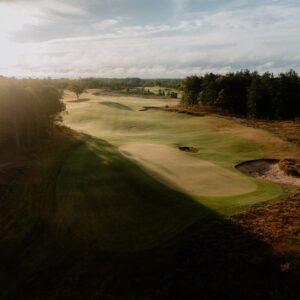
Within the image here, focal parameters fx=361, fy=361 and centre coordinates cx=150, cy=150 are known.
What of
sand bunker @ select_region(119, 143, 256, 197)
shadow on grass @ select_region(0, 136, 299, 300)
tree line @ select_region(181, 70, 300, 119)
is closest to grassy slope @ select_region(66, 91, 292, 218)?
sand bunker @ select_region(119, 143, 256, 197)

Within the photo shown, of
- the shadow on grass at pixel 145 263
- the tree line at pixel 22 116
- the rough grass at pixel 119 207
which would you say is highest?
the tree line at pixel 22 116

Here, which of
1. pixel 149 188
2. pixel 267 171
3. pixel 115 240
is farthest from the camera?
pixel 267 171

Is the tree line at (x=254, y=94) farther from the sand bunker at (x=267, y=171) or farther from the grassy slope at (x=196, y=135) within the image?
the sand bunker at (x=267, y=171)

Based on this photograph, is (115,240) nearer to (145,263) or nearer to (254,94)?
(145,263)

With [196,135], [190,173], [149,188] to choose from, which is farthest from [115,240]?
[196,135]

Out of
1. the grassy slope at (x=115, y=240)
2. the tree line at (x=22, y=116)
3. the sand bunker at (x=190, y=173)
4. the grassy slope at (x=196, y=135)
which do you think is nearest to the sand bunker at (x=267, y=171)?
the grassy slope at (x=196, y=135)

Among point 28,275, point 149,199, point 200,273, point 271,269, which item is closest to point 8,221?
point 28,275
